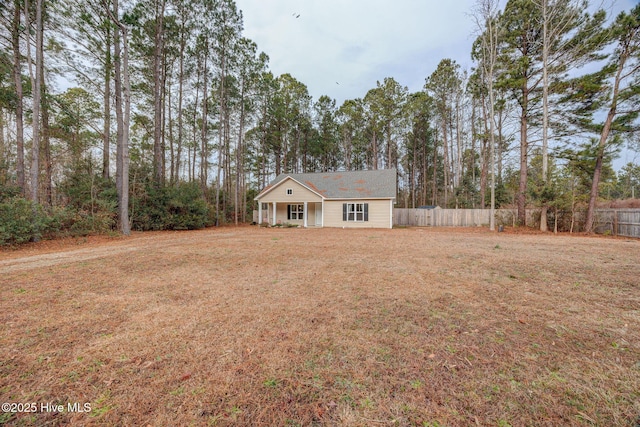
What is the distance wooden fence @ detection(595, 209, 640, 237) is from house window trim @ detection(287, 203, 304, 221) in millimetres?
16821

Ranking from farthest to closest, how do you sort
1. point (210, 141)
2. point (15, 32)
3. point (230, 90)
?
point (210, 141) < point (230, 90) < point (15, 32)

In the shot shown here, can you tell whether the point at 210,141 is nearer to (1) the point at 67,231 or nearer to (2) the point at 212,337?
(1) the point at 67,231

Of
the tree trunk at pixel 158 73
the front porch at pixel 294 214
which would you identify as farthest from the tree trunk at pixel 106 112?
the front porch at pixel 294 214

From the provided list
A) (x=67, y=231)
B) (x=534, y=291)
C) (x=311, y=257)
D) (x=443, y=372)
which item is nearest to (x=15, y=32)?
(x=67, y=231)

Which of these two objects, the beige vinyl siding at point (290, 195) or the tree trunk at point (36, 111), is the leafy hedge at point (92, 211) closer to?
the tree trunk at point (36, 111)

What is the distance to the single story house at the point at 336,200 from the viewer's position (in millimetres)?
16484

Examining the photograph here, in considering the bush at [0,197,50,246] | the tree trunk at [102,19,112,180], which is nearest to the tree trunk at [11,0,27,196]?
the bush at [0,197,50,246]

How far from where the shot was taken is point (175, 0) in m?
13.6

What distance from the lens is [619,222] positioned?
10.9m

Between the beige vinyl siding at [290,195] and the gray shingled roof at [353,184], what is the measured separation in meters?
0.38

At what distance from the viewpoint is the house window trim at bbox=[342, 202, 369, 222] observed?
16.7 metres

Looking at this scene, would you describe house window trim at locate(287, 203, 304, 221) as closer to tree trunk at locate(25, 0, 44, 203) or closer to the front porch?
the front porch

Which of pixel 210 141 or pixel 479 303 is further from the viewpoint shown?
pixel 210 141

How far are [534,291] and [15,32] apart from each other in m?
19.1
